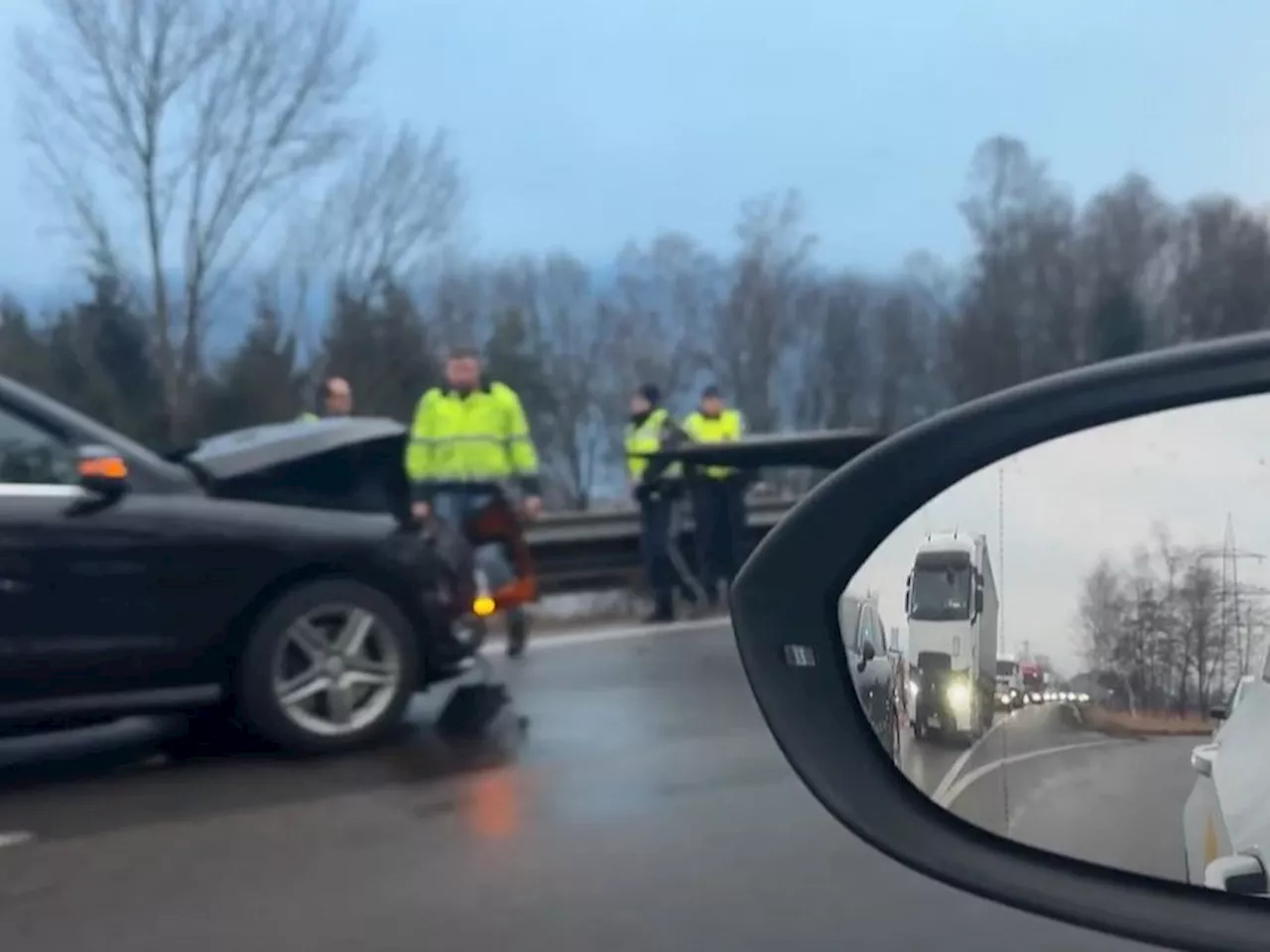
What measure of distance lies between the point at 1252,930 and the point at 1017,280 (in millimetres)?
17699

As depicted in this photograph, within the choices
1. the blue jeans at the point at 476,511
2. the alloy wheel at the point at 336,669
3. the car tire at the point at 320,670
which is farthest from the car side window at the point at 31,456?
the blue jeans at the point at 476,511

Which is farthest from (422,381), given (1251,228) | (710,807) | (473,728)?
(710,807)

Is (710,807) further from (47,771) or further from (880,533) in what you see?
(880,533)

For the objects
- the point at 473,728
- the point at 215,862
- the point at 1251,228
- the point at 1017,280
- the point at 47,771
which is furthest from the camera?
the point at 1017,280

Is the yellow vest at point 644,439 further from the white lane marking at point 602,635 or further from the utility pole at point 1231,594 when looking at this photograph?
the utility pole at point 1231,594

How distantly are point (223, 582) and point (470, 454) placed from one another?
3569 mm

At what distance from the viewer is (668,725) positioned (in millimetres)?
7102

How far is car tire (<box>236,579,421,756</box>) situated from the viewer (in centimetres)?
639

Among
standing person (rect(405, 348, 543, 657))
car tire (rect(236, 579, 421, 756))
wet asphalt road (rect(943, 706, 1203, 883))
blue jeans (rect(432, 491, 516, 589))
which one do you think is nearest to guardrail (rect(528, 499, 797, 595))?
standing person (rect(405, 348, 543, 657))

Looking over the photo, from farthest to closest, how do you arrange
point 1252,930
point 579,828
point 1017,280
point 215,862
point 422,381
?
point 422,381
point 1017,280
point 579,828
point 215,862
point 1252,930

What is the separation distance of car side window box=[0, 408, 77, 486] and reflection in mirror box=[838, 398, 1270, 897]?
4.82 m

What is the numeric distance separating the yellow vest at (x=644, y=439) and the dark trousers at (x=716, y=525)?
0.33 meters

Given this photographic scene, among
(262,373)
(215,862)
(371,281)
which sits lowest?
(215,862)

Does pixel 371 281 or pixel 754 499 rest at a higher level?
pixel 371 281
